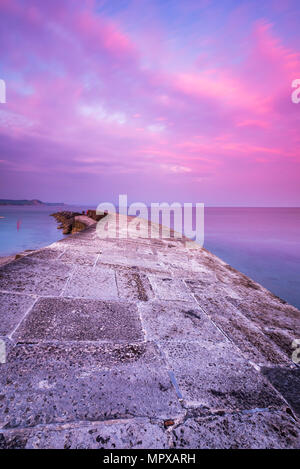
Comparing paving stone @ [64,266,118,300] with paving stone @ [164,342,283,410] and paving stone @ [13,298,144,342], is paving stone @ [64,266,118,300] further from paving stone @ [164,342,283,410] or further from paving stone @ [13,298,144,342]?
paving stone @ [164,342,283,410]

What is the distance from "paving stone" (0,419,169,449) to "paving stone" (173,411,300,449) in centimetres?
10

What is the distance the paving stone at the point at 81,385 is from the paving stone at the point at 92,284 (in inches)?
25.6

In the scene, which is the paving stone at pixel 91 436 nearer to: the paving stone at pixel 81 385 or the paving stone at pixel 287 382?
the paving stone at pixel 81 385

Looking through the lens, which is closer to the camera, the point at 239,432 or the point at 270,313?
the point at 239,432

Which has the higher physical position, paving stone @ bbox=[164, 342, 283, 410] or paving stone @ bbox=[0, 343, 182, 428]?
paving stone @ bbox=[0, 343, 182, 428]

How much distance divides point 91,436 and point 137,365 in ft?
1.35

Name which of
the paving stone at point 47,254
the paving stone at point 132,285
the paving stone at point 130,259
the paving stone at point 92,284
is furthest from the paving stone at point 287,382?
the paving stone at point 47,254

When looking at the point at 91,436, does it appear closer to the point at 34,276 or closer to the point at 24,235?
the point at 34,276

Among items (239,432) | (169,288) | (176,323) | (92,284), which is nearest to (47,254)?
(92,284)

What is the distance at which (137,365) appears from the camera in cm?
120

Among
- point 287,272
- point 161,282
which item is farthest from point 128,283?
point 287,272

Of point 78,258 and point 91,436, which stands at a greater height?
point 78,258

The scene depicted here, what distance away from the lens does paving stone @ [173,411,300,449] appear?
2.81 ft

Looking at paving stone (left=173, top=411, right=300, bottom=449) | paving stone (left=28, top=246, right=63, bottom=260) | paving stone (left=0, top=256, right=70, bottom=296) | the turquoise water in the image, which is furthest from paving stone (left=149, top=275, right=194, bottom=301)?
the turquoise water
